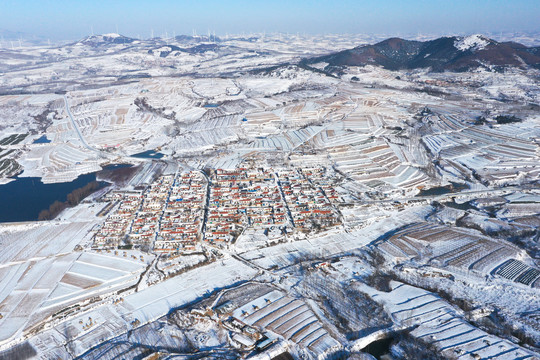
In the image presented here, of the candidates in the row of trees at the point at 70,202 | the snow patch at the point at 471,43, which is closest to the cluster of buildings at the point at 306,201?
the row of trees at the point at 70,202

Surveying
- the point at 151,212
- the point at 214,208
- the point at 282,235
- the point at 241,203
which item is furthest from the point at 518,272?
the point at 151,212

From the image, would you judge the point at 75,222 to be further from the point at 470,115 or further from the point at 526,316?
the point at 470,115

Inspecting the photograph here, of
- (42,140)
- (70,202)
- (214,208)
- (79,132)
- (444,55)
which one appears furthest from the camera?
(444,55)

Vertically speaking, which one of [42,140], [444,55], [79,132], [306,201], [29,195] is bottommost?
[29,195]

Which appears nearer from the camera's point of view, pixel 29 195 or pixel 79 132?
pixel 29 195

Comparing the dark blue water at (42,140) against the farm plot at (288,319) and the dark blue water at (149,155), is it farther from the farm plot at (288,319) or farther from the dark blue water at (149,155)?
the farm plot at (288,319)

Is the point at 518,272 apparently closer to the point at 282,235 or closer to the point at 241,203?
the point at 282,235

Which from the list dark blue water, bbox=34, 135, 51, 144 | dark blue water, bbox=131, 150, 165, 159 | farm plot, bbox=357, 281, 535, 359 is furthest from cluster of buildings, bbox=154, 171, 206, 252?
dark blue water, bbox=34, 135, 51, 144
